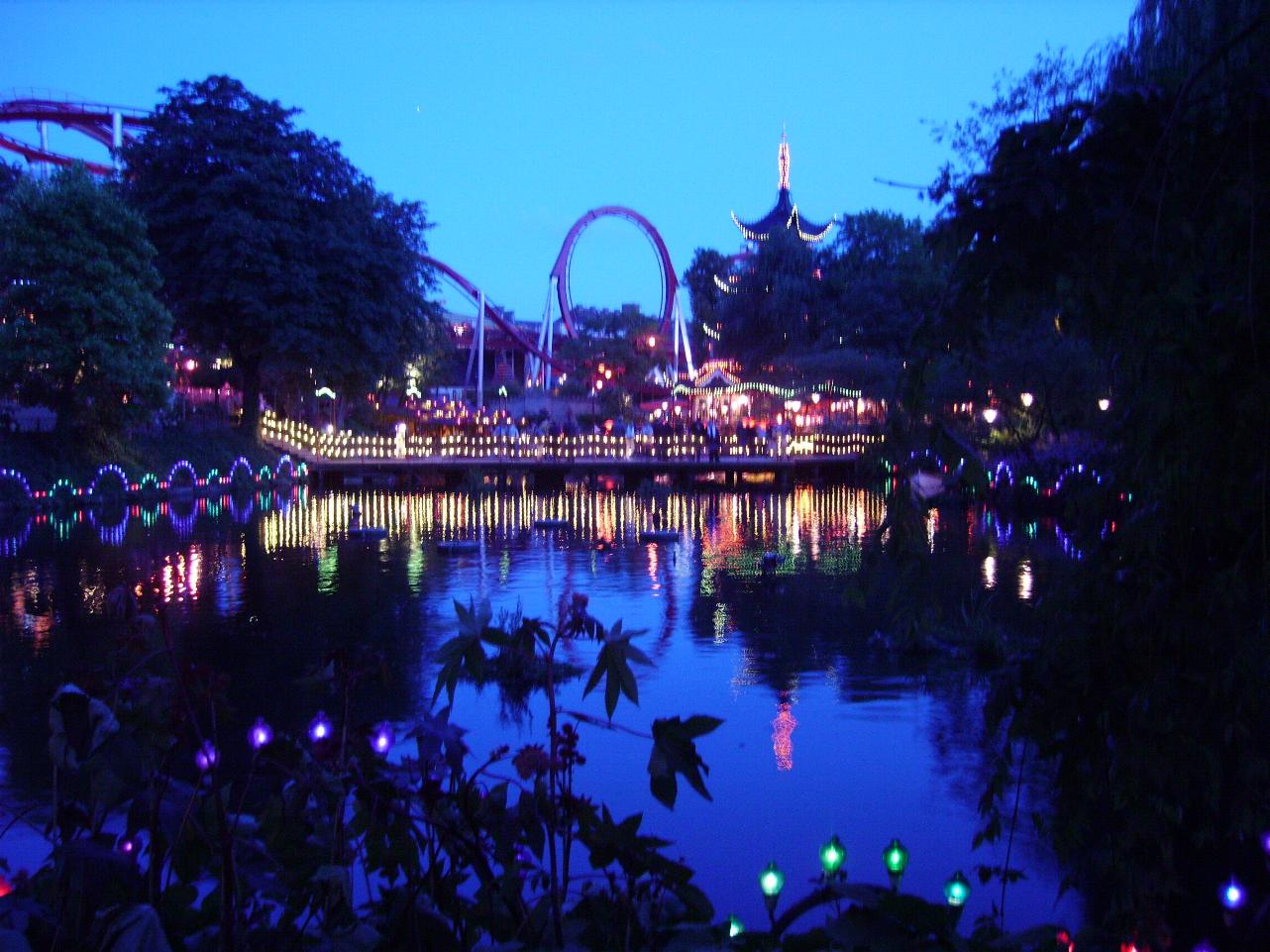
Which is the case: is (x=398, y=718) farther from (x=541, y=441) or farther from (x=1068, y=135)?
(x=541, y=441)

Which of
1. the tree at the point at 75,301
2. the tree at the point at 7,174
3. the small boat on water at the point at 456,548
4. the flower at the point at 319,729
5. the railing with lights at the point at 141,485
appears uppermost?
the tree at the point at 7,174

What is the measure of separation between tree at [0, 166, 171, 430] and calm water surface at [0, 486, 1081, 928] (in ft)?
14.8

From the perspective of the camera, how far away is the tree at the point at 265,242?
34.2m

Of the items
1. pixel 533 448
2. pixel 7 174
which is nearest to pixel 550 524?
pixel 533 448

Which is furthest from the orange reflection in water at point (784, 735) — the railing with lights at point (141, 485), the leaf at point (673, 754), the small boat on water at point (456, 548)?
the railing with lights at point (141, 485)

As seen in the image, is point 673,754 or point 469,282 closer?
point 673,754

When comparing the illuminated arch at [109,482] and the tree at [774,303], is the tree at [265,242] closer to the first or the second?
the illuminated arch at [109,482]

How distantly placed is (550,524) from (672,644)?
13.1 m

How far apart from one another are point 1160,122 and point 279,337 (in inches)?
1311

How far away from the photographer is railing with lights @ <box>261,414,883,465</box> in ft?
128

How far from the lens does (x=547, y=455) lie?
129 ft

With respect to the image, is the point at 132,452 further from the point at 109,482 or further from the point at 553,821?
the point at 553,821

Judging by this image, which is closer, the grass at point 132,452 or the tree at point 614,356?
the grass at point 132,452

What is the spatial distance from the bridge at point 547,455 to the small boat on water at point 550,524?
1316cm
